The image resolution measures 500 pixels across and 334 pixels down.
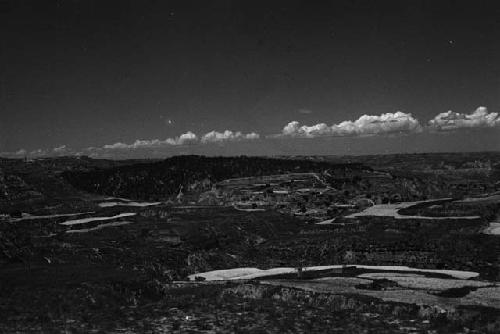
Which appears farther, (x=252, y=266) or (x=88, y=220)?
(x=88, y=220)

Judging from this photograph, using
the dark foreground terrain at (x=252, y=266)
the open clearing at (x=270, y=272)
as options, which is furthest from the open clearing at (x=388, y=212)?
the open clearing at (x=270, y=272)

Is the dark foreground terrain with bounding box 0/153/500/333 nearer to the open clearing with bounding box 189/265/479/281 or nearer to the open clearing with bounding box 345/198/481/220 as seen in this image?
the open clearing with bounding box 189/265/479/281

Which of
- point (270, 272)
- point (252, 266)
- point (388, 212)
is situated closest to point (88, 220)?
point (252, 266)

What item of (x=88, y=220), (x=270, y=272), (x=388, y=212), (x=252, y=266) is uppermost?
(x=88, y=220)

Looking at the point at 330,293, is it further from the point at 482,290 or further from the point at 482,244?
the point at 482,244

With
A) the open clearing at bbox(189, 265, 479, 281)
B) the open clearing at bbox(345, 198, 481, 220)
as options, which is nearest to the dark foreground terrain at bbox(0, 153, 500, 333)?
the open clearing at bbox(189, 265, 479, 281)

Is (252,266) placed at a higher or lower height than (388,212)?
higher

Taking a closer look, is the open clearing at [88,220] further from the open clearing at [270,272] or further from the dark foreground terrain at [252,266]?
the open clearing at [270,272]

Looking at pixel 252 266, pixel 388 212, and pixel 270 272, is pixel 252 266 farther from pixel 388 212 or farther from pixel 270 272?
pixel 388 212
